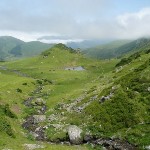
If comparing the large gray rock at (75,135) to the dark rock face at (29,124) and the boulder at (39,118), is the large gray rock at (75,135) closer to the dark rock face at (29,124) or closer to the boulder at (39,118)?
the dark rock face at (29,124)

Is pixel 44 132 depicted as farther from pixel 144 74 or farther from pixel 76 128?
pixel 144 74

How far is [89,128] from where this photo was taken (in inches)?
1973

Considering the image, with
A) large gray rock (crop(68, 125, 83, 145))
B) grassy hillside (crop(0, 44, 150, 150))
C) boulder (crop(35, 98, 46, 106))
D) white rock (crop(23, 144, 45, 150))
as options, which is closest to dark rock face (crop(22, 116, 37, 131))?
grassy hillside (crop(0, 44, 150, 150))

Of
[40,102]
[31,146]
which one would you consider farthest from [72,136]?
[40,102]

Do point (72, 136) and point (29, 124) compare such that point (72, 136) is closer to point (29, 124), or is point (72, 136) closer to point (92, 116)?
point (92, 116)

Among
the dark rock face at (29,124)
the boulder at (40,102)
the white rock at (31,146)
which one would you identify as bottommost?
the dark rock face at (29,124)

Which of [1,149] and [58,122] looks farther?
[58,122]

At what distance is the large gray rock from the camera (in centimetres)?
4693

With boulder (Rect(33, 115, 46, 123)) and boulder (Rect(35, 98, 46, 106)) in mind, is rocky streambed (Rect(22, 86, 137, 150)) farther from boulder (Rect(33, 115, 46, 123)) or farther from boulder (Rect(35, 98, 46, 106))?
boulder (Rect(35, 98, 46, 106))

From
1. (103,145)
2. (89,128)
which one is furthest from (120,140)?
(89,128)

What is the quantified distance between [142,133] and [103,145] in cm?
595

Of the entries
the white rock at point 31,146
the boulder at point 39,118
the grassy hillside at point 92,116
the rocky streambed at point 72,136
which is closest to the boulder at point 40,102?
the grassy hillside at point 92,116

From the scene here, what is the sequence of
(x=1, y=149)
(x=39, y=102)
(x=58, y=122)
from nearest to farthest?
(x=1, y=149) → (x=58, y=122) → (x=39, y=102)

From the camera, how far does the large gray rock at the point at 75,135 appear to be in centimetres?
4693
